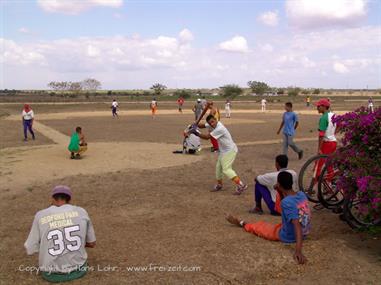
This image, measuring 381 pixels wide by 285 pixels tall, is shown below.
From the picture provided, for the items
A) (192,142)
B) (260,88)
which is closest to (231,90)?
(260,88)

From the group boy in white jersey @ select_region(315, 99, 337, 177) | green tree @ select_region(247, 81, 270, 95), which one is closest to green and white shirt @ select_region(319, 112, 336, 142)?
boy in white jersey @ select_region(315, 99, 337, 177)

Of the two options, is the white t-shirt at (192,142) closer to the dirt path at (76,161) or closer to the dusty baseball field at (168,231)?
the dirt path at (76,161)

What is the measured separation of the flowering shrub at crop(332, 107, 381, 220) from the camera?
504cm

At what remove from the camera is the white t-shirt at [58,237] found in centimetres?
421

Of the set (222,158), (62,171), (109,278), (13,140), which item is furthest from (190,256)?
(13,140)

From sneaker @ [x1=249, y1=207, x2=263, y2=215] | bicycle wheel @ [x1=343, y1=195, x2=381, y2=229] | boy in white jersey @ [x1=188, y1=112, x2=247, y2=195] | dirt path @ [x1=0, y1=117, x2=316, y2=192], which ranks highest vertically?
boy in white jersey @ [x1=188, y1=112, x2=247, y2=195]

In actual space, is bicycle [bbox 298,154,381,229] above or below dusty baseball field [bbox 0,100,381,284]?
above

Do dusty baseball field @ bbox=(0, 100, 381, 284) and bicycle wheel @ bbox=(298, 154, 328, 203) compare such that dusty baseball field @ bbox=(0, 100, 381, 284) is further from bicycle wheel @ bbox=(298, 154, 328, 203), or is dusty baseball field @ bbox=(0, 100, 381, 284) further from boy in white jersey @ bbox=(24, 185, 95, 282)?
bicycle wheel @ bbox=(298, 154, 328, 203)

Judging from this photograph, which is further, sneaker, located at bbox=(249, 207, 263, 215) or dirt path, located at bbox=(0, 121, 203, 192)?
dirt path, located at bbox=(0, 121, 203, 192)

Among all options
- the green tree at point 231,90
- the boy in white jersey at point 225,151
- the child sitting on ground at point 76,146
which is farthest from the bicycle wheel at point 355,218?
the green tree at point 231,90

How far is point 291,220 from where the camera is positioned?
5.18m

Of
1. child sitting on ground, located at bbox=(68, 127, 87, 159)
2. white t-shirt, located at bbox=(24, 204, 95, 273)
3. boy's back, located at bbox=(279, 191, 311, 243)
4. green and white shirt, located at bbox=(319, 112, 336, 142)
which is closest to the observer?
white t-shirt, located at bbox=(24, 204, 95, 273)

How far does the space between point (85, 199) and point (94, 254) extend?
2.92 metres

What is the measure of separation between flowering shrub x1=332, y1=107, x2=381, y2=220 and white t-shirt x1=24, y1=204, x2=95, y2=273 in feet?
10.2
